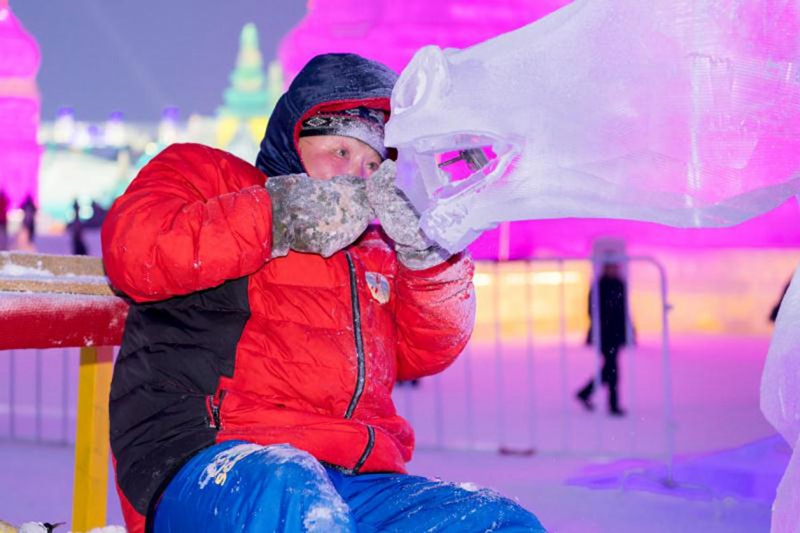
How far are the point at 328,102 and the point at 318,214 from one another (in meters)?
0.29

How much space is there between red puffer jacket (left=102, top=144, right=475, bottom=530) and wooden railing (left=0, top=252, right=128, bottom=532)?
154 millimetres

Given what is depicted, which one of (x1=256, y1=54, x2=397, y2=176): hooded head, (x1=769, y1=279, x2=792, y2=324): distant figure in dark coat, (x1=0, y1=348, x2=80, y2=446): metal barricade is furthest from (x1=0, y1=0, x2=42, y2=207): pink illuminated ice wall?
(x1=256, y1=54, x2=397, y2=176): hooded head

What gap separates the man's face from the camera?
162 centimetres

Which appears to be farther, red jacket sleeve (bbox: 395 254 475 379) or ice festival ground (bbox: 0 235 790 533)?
ice festival ground (bbox: 0 235 790 533)

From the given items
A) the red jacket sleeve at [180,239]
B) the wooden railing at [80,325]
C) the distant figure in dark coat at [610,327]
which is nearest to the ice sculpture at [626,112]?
the red jacket sleeve at [180,239]

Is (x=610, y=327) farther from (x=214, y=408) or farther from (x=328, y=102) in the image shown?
(x=214, y=408)

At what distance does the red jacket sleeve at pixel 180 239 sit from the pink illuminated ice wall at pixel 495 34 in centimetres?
817

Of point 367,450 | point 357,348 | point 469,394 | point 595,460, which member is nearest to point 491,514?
point 367,450

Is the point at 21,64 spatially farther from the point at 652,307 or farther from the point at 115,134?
the point at 652,307

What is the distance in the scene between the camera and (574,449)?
3.91m

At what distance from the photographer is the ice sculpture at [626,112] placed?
Result: 0.90 m

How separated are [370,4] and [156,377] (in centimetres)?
924

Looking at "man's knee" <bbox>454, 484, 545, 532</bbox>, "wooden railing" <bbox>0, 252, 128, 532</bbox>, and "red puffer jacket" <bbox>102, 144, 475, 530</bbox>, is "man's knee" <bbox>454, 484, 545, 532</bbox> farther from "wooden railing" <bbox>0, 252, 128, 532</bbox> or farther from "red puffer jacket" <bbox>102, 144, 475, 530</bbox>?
"wooden railing" <bbox>0, 252, 128, 532</bbox>

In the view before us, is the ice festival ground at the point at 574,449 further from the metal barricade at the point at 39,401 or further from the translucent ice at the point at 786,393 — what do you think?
the translucent ice at the point at 786,393
